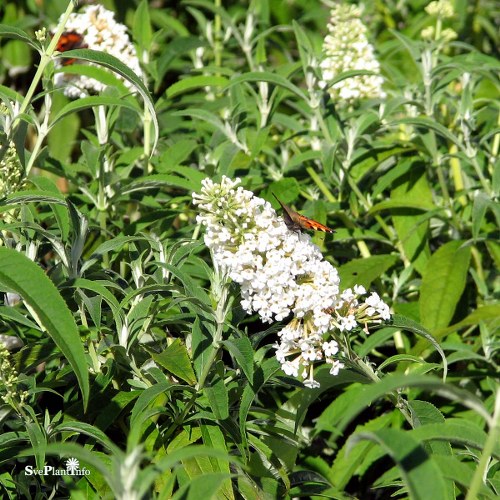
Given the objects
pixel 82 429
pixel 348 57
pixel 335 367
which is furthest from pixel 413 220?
pixel 82 429

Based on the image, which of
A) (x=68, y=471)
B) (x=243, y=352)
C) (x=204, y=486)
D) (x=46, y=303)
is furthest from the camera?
(x=68, y=471)

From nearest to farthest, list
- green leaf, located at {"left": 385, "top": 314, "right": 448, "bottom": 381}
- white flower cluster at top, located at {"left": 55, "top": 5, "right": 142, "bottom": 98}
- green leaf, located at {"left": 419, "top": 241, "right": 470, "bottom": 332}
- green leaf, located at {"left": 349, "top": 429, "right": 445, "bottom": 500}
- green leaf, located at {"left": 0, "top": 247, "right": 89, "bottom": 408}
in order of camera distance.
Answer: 1. green leaf, located at {"left": 349, "top": 429, "right": 445, "bottom": 500}
2. green leaf, located at {"left": 0, "top": 247, "right": 89, "bottom": 408}
3. green leaf, located at {"left": 385, "top": 314, "right": 448, "bottom": 381}
4. green leaf, located at {"left": 419, "top": 241, "right": 470, "bottom": 332}
5. white flower cluster at top, located at {"left": 55, "top": 5, "right": 142, "bottom": 98}

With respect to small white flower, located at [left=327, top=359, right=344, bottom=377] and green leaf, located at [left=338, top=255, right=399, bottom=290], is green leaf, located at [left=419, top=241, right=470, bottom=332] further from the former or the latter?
small white flower, located at [left=327, top=359, right=344, bottom=377]

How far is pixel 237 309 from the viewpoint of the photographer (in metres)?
2.38

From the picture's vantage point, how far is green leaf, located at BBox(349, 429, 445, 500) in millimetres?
1422

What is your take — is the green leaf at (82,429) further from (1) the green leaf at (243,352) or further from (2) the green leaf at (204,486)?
(2) the green leaf at (204,486)

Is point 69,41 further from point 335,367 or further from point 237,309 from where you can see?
point 335,367

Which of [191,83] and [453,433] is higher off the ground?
[191,83]

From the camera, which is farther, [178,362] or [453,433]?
[178,362]

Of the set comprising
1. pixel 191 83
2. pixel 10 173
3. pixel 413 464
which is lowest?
pixel 413 464

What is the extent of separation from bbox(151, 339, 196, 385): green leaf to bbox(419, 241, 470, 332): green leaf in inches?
40.2

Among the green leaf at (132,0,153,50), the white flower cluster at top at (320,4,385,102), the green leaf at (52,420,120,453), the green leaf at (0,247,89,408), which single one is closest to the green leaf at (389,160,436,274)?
the white flower cluster at top at (320,4,385,102)

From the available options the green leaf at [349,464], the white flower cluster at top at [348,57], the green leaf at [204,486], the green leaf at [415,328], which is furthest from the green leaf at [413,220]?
the green leaf at [204,486]

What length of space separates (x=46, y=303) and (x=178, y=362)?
1.74 feet
